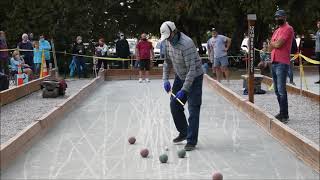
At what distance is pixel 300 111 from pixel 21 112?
537cm

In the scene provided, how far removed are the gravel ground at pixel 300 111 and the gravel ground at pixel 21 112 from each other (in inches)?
169

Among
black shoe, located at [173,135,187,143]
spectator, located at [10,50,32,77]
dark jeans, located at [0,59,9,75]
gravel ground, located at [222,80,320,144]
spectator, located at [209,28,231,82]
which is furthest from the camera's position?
spectator, located at [10,50,32,77]

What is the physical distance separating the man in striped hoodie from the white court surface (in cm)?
38

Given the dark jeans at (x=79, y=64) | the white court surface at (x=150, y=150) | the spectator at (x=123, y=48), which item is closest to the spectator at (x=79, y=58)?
the dark jeans at (x=79, y=64)

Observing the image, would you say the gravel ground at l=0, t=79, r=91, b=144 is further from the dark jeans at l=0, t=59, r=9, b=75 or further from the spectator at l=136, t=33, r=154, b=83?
the spectator at l=136, t=33, r=154, b=83

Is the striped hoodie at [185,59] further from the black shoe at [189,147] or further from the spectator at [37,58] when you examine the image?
the spectator at [37,58]

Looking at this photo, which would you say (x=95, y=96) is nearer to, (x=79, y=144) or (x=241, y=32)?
(x=79, y=144)

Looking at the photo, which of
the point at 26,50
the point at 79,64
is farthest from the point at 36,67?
the point at 79,64

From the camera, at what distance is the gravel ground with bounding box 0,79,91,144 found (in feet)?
32.2

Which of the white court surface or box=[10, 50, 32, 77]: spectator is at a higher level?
box=[10, 50, 32, 77]: spectator

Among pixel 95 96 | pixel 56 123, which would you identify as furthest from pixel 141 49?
pixel 56 123

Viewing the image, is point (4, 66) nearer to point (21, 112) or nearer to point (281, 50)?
point (21, 112)

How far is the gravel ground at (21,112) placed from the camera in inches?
387

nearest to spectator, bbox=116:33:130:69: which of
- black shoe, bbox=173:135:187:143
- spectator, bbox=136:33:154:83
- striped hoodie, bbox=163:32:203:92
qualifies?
spectator, bbox=136:33:154:83
